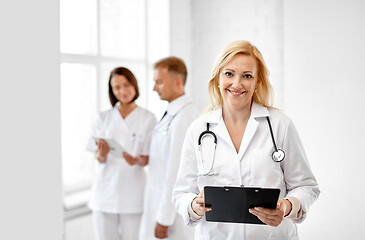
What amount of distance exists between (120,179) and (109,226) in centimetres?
30

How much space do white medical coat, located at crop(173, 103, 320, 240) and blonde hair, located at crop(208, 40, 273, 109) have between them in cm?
6

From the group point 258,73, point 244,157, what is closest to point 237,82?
point 258,73

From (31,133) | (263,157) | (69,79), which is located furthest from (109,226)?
(31,133)

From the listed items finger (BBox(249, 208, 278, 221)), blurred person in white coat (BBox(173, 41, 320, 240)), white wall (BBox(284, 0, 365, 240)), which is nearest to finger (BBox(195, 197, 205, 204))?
blurred person in white coat (BBox(173, 41, 320, 240))

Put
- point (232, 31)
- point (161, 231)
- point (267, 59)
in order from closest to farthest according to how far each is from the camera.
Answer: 1. point (161, 231)
2. point (267, 59)
3. point (232, 31)

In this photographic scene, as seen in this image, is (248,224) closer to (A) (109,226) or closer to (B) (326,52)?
(A) (109,226)

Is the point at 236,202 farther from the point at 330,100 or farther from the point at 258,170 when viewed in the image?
the point at 330,100

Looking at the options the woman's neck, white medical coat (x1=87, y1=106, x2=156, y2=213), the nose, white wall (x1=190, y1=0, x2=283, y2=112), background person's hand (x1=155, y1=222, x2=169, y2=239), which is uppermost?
white wall (x1=190, y1=0, x2=283, y2=112)

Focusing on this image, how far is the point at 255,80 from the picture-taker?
1512 millimetres

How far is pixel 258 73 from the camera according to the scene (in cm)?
155

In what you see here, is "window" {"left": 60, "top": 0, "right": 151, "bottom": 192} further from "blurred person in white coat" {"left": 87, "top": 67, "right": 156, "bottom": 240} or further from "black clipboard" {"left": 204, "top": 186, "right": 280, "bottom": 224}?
"black clipboard" {"left": 204, "top": 186, "right": 280, "bottom": 224}

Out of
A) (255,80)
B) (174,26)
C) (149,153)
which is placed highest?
(174,26)

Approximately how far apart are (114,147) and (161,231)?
1.89ft

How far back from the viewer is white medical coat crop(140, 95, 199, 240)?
2.26 m
